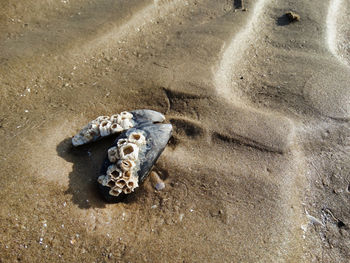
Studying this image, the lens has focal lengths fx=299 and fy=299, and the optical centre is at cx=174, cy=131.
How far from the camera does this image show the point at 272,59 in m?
3.31

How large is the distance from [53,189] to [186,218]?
39.5 inches

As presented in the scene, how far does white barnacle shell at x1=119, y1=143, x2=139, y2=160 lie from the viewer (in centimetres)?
220

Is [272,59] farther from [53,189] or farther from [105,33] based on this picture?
[53,189]

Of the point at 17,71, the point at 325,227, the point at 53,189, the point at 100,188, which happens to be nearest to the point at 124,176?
the point at 100,188

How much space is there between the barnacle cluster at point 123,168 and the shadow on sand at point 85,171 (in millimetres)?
139

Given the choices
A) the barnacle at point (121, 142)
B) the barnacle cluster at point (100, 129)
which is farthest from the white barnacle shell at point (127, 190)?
the barnacle cluster at point (100, 129)

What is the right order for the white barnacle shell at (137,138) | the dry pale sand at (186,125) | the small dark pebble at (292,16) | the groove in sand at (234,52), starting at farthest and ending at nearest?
the small dark pebble at (292,16) → the groove in sand at (234,52) → the white barnacle shell at (137,138) → the dry pale sand at (186,125)

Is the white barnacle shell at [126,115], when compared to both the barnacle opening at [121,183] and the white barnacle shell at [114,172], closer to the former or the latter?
the white barnacle shell at [114,172]

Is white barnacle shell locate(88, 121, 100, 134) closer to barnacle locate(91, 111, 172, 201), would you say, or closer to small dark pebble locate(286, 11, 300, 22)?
barnacle locate(91, 111, 172, 201)

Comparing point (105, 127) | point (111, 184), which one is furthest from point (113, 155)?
point (105, 127)

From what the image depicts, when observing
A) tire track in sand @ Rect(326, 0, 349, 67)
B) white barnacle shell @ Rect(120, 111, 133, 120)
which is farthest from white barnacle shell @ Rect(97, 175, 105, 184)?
tire track in sand @ Rect(326, 0, 349, 67)

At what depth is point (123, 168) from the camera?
2.16 meters

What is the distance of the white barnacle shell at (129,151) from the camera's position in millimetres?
2197

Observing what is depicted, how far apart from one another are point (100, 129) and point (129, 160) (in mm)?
442
